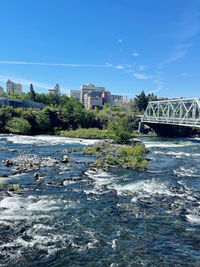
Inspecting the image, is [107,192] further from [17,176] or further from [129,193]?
[17,176]

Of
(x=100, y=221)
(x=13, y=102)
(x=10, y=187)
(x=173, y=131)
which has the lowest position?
(x=100, y=221)

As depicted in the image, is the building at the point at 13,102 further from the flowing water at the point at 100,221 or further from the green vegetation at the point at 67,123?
the flowing water at the point at 100,221

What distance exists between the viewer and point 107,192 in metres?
16.1

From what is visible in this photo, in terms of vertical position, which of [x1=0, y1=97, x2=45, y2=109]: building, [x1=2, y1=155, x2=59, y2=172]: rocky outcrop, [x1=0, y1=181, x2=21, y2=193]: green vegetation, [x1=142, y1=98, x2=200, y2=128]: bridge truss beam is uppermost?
[x1=0, y1=97, x2=45, y2=109]: building

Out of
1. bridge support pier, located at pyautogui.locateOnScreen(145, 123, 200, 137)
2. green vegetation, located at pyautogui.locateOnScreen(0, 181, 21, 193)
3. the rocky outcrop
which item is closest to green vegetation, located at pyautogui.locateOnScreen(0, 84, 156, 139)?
bridge support pier, located at pyautogui.locateOnScreen(145, 123, 200, 137)

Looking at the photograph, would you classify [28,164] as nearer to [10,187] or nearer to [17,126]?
[10,187]

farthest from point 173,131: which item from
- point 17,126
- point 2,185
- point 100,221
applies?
point 100,221

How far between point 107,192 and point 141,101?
3662 inches

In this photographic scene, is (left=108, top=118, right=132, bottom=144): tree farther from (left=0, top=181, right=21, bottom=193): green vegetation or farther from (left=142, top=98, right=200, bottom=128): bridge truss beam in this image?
(left=0, top=181, right=21, bottom=193): green vegetation

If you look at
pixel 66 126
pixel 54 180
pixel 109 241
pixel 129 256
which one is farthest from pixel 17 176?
pixel 66 126

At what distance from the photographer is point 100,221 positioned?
11836 mm

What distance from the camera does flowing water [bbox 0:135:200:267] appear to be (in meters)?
9.01

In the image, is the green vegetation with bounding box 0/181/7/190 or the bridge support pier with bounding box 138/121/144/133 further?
the bridge support pier with bounding box 138/121/144/133

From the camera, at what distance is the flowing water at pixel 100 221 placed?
901 cm
